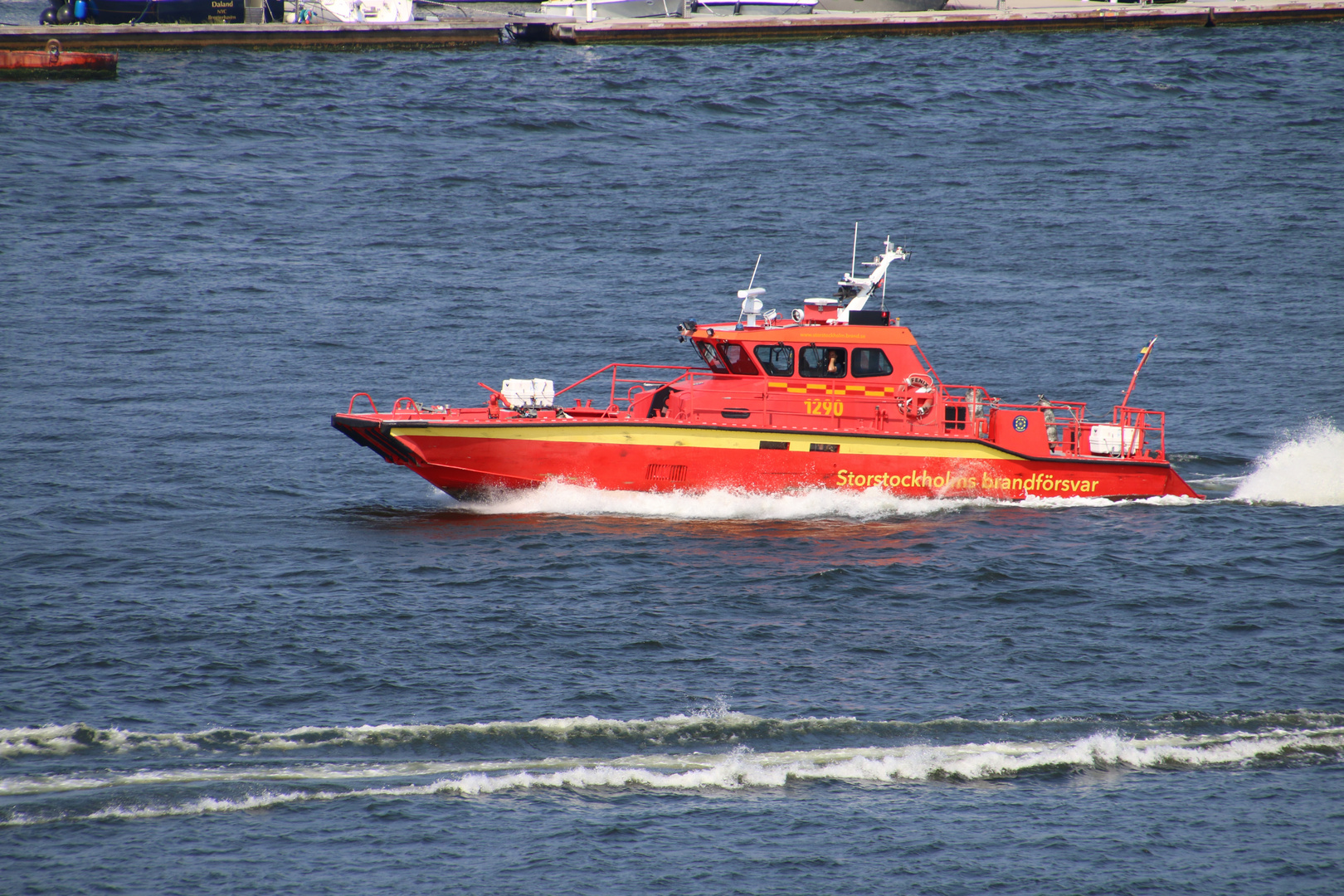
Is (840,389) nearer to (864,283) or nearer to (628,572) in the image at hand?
(864,283)

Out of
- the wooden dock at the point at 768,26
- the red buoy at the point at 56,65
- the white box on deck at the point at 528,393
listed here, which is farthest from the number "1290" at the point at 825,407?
the wooden dock at the point at 768,26

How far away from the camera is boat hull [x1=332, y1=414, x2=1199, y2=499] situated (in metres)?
24.1

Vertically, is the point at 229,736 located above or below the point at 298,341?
below

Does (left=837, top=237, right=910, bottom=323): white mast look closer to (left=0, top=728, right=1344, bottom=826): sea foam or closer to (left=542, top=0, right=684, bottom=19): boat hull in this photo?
(left=0, top=728, right=1344, bottom=826): sea foam

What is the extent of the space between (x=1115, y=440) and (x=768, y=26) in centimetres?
5592

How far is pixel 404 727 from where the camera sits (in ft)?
53.9

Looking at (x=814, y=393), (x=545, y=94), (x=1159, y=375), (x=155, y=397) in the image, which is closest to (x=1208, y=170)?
(x=1159, y=375)

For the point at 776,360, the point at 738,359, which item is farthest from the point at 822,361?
the point at 738,359

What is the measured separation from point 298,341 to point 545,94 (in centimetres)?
3154

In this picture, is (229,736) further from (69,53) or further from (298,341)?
(69,53)

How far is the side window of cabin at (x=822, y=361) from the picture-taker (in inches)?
983

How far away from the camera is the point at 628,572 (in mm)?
21984

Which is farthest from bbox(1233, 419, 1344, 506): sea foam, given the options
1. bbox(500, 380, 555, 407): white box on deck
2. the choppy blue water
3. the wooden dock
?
the wooden dock

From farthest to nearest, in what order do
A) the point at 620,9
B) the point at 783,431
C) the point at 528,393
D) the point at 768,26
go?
1. the point at 620,9
2. the point at 768,26
3. the point at 528,393
4. the point at 783,431
